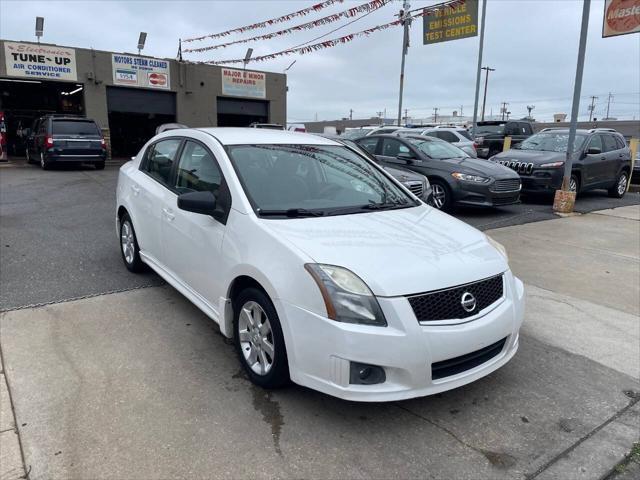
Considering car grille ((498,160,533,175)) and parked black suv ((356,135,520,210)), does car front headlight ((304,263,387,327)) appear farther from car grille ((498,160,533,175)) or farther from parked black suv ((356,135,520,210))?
car grille ((498,160,533,175))

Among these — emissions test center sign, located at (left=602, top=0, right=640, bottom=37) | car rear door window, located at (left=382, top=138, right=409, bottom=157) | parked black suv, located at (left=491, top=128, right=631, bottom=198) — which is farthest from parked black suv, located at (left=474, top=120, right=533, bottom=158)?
car rear door window, located at (left=382, top=138, right=409, bottom=157)

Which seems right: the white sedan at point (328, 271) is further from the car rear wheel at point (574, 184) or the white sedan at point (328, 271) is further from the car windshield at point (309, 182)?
the car rear wheel at point (574, 184)

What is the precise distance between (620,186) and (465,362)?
12.1 m

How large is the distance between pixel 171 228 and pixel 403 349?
2388mm

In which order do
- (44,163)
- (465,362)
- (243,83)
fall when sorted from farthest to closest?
(243,83) < (44,163) < (465,362)

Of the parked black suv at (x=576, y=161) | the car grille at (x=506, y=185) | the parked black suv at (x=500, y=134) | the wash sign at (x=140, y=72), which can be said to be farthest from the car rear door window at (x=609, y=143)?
the wash sign at (x=140, y=72)

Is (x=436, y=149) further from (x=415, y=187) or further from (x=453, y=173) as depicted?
(x=415, y=187)

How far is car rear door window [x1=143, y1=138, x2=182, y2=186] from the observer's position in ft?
14.9

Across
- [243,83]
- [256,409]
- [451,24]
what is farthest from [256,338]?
[243,83]

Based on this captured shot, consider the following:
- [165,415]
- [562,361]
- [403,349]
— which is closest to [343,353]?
[403,349]

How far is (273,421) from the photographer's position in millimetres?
2914

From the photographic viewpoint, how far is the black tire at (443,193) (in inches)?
360

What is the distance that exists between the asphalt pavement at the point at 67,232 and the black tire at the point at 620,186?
0.23 metres

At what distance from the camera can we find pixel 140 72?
847 inches
